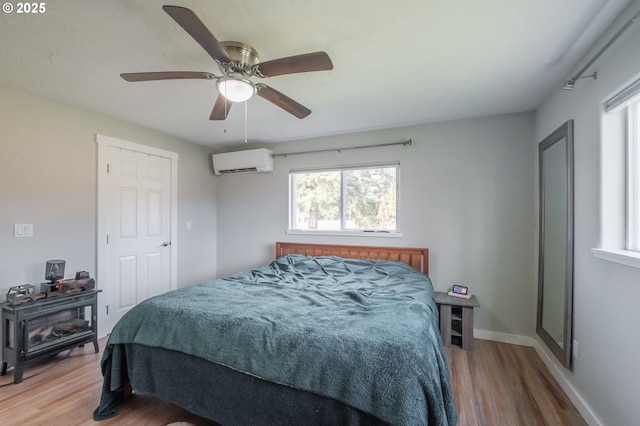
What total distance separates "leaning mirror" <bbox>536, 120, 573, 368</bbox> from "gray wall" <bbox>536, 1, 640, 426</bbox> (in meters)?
0.07

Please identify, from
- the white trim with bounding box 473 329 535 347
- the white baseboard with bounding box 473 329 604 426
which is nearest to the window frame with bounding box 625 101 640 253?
the white baseboard with bounding box 473 329 604 426

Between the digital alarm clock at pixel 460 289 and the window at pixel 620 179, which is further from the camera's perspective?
the digital alarm clock at pixel 460 289

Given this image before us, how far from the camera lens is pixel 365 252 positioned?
3.49 metres

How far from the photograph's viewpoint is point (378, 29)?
5.41 feet

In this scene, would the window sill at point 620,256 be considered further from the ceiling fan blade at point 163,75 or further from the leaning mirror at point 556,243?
the ceiling fan blade at point 163,75

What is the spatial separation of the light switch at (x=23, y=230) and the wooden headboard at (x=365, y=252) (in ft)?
8.09

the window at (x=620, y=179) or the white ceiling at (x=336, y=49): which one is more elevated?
the white ceiling at (x=336, y=49)

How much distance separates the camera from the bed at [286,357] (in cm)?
125

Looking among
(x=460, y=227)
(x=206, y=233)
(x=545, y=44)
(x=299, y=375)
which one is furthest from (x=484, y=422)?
(x=206, y=233)

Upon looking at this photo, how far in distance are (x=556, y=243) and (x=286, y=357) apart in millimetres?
2431

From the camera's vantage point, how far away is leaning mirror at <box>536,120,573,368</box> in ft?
6.87

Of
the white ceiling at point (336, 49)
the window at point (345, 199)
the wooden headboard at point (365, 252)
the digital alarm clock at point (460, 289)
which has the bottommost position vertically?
the digital alarm clock at point (460, 289)

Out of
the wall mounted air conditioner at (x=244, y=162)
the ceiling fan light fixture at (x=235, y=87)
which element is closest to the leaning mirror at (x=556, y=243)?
the ceiling fan light fixture at (x=235, y=87)

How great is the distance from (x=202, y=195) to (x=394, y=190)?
9.18 feet
